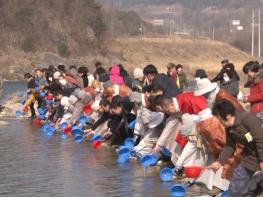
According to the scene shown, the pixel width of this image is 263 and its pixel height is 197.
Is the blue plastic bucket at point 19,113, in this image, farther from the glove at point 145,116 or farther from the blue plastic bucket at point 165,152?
the blue plastic bucket at point 165,152

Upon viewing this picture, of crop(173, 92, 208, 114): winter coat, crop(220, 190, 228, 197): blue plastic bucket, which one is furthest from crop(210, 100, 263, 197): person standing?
crop(173, 92, 208, 114): winter coat

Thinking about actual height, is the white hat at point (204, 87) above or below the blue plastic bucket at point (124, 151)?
above

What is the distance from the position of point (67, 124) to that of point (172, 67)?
2.89m

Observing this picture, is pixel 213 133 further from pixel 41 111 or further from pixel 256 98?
pixel 41 111

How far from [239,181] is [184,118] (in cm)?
250

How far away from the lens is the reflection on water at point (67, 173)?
1023cm

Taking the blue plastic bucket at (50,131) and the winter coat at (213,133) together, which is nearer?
the winter coat at (213,133)

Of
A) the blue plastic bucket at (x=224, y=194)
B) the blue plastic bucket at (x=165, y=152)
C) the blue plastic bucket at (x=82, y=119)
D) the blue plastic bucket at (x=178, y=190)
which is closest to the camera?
the blue plastic bucket at (x=224, y=194)

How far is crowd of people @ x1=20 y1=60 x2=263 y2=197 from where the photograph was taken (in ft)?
27.0

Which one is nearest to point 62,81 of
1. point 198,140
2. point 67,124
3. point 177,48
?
point 67,124

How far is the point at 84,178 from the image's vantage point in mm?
11195

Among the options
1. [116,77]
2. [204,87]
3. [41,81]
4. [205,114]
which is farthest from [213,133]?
[41,81]

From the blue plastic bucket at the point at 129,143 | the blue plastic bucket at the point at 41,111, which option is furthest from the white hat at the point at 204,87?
the blue plastic bucket at the point at 41,111

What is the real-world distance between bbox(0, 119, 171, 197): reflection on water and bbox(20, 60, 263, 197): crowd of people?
517 millimetres
